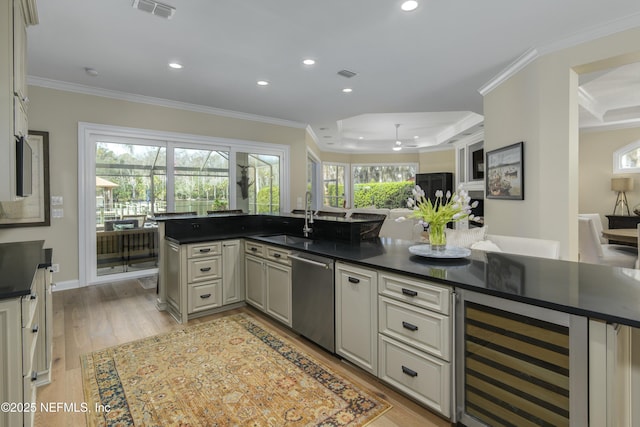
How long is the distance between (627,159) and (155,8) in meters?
9.33

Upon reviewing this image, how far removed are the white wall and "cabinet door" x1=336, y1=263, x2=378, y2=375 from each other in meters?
2.55

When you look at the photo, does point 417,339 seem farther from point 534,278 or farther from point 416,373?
point 534,278

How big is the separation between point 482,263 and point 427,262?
0.35 meters

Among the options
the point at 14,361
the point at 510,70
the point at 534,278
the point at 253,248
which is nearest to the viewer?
the point at 14,361

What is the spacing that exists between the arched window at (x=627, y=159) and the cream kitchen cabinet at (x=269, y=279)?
27.1 feet

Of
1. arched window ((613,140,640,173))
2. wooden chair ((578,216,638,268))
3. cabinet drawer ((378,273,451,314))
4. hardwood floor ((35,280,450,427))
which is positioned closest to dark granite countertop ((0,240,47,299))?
hardwood floor ((35,280,450,427))

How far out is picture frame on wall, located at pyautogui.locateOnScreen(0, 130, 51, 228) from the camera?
13.4 ft

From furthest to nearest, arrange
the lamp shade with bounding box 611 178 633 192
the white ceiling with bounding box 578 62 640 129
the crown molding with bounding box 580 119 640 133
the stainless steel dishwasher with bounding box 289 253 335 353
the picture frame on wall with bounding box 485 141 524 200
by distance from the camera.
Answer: the crown molding with bounding box 580 119 640 133 → the lamp shade with bounding box 611 178 633 192 → the white ceiling with bounding box 578 62 640 129 → the picture frame on wall with bounding box 485 141 524 200 → the stainless steel dishwasher with bounding box 289 253 335 353

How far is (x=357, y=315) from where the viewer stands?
2.28 metres

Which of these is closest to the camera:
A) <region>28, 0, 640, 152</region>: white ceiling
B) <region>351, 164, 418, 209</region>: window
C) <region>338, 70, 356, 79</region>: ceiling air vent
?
<region>28, 0, 640, 152</region>: white ceiling

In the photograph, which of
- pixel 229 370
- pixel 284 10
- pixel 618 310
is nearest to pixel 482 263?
pixel 618 310

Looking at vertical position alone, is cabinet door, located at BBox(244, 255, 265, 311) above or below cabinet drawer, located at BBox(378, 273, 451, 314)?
below

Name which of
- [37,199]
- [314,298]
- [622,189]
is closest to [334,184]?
[622,189]

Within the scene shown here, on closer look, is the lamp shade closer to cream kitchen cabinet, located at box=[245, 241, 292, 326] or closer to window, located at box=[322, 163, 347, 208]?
window, located at box=[322, 163, 347, 208]
